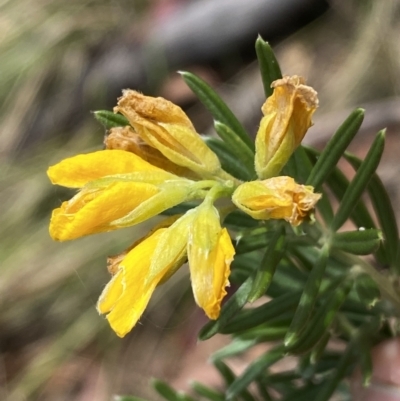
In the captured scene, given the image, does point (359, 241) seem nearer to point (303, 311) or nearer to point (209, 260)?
point (303, 311)

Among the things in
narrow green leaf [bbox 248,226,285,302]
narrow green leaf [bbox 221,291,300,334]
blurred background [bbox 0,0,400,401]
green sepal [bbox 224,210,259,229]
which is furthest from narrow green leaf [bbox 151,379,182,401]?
blurred background [bbox 0,0,400,401]

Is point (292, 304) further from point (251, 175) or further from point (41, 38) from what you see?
point (41, 38)

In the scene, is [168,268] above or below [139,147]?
below

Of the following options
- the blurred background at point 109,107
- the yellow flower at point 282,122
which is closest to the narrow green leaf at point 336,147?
the yellow flower at point 282,122

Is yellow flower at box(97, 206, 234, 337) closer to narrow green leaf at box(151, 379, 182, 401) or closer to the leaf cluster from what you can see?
the leaf cluster

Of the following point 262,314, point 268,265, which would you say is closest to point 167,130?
point 268,265
